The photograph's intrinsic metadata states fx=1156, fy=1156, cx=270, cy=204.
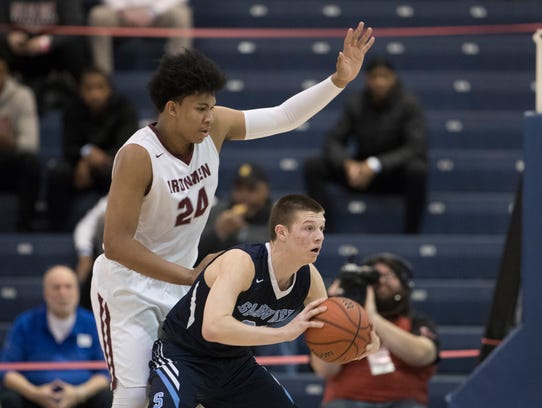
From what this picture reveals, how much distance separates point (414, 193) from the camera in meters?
9.21

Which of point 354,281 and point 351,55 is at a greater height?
point 351,55

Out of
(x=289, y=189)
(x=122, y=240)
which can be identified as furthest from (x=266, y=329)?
(x=289, y=189)

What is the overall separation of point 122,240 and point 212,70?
833 mm

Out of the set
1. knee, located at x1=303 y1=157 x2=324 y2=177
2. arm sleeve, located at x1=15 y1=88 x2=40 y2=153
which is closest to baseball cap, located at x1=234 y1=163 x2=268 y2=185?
knee, located at x1=303 y1=157 x2=324 y2=177

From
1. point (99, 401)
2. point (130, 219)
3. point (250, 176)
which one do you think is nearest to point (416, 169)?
point (250, 176)

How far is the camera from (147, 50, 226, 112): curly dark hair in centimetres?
498

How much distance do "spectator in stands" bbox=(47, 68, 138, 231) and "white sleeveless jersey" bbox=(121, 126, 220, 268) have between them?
421 cm

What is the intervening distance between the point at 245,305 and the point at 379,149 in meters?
4.58

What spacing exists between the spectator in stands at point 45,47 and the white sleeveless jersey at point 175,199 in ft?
17.9

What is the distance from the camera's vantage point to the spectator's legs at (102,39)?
10516mm

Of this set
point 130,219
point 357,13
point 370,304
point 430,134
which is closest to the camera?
point 130,219

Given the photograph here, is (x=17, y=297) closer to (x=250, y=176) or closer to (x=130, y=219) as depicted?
(x=250, y=176)

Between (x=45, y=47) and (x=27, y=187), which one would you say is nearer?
(x=27, y=187)

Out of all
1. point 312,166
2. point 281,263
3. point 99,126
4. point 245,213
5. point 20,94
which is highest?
point 20,94
